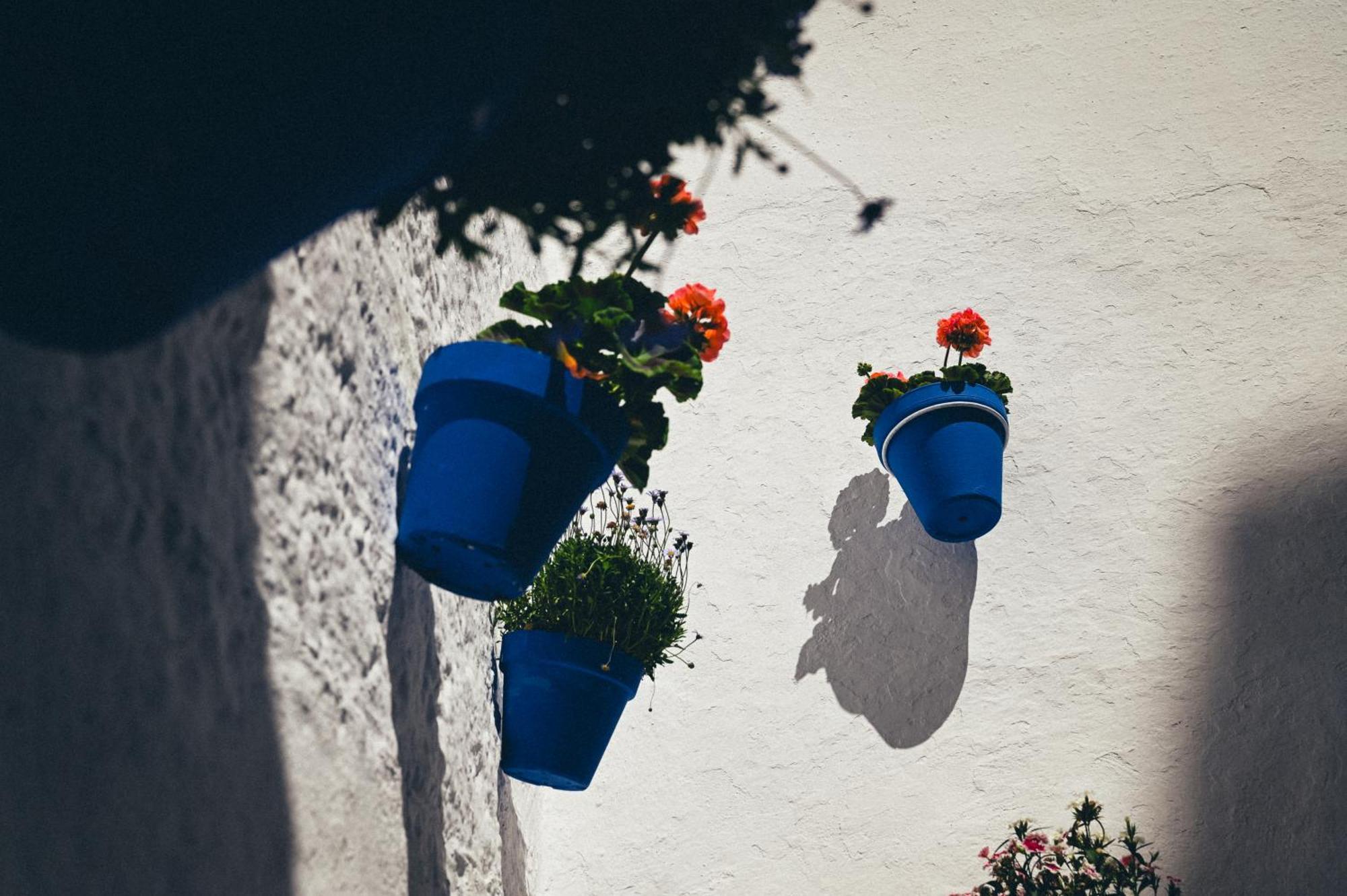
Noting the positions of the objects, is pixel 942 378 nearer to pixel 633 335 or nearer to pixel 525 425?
pixel 633 335

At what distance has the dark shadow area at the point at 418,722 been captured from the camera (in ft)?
5.32

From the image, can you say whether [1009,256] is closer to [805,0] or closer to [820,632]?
[820,632]

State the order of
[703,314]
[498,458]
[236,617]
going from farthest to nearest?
[703,314] → [498,458] → [236,617]

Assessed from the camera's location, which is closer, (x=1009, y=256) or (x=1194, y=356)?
(x=1194, y=356)

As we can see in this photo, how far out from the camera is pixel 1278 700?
2441 mm

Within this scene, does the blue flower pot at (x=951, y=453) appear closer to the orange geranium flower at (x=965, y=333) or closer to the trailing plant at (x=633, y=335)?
the orange geranium flower at (x=965, y=333)

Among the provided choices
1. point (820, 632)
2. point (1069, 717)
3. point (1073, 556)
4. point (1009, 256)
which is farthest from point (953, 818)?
point (1009, 256)

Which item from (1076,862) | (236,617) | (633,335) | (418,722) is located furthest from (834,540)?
(236,617)

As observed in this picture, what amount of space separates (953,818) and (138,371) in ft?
6.77

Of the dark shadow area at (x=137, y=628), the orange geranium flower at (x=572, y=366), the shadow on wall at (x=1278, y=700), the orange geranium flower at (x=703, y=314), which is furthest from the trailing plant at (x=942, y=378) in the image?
the dark shadow area at (x=137, y=628)

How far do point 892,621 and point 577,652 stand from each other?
1.07m

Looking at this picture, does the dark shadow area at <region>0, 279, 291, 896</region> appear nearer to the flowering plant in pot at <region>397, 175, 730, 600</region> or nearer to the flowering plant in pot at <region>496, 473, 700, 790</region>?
the flowering plant in pot at <region>397, 175, 730, 600</region>

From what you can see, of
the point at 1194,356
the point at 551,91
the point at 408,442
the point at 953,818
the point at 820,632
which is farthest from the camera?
the point at 1194,356

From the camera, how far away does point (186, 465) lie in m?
1.11
